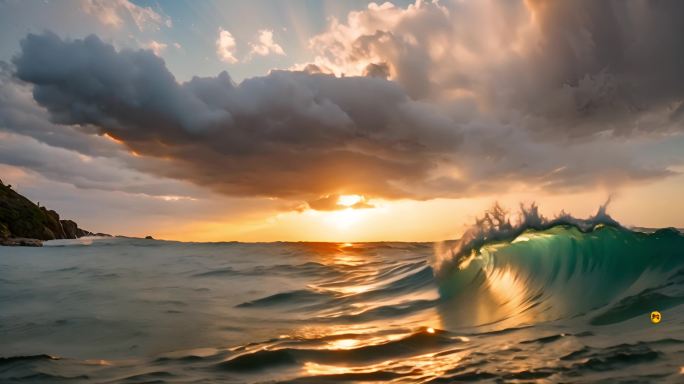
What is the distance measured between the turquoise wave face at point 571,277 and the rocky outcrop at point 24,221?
47.1m

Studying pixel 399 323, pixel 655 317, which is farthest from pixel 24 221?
pixel 655 317

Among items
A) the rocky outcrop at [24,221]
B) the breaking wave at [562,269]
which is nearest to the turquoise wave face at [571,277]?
the breaking wave at [562,269]

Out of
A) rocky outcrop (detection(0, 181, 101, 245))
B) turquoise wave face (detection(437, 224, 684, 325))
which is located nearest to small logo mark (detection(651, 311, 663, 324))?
turquoise wave face (detection(437, 224, 684, 325))

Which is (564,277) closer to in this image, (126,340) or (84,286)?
(126,340)

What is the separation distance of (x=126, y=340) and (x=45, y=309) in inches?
157

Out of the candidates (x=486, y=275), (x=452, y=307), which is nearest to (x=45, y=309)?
(x=452, y=307)

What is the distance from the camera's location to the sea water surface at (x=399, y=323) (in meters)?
4.81

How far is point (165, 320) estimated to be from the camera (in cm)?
841

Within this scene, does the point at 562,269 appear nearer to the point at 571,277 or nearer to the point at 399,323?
the point at 571,277

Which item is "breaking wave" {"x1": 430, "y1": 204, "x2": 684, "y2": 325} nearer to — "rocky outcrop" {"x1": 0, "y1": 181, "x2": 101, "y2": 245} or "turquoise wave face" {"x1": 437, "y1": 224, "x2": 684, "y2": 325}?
"turquoise wave face" {"x1": 437, "y1": 224, "x2": 684, "y2": 325}

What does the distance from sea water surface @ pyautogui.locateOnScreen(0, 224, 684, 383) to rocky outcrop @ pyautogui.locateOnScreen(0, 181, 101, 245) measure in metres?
42.9

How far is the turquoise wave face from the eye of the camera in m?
7.30

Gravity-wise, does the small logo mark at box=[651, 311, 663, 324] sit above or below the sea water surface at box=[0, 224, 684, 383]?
above

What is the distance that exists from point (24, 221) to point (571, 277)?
62.1 metres
